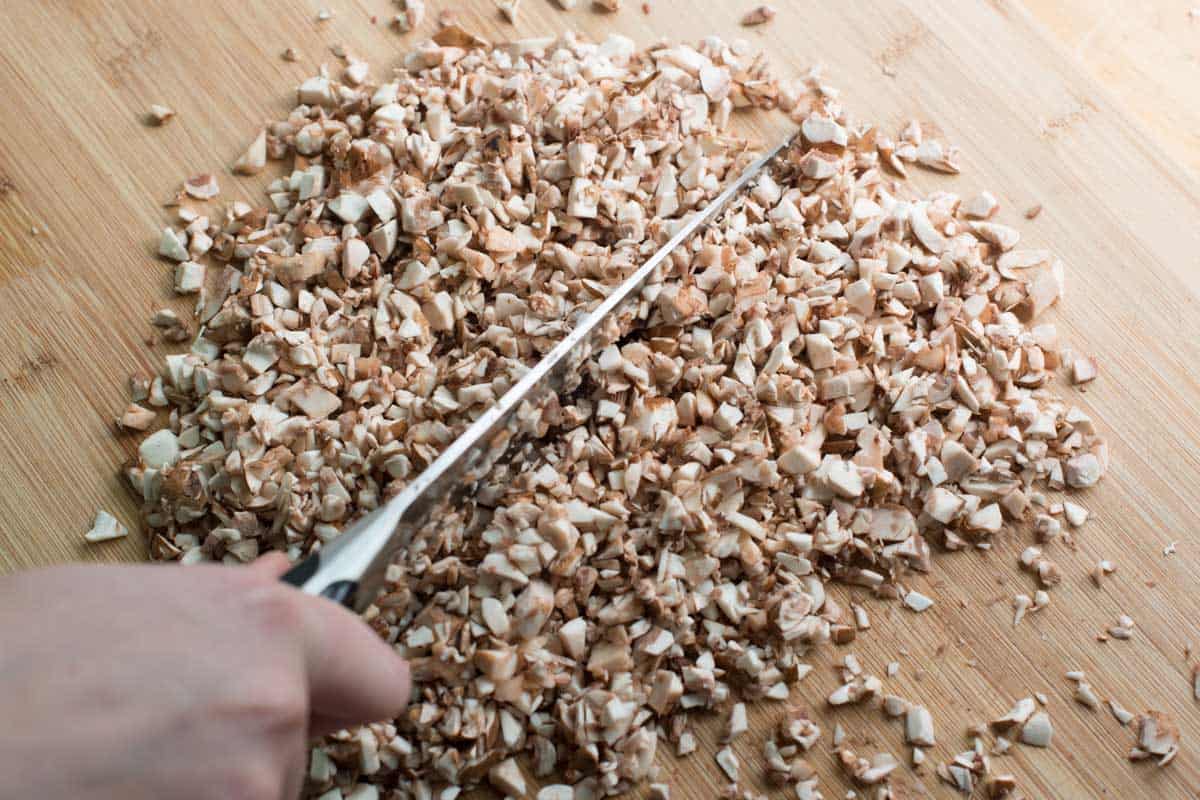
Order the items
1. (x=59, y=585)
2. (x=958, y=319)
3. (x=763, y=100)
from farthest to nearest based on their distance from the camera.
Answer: (x=763, y=100), (x=958, y=319), (x=59, y=585)

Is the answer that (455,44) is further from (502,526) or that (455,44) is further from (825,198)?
(502,526)

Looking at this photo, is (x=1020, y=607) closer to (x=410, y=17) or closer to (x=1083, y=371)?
(x=1083, y=371)

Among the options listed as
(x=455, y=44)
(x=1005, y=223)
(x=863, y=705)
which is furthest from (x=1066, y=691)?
(x=455, y=44)

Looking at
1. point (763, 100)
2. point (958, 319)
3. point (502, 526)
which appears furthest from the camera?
point (763, 100)

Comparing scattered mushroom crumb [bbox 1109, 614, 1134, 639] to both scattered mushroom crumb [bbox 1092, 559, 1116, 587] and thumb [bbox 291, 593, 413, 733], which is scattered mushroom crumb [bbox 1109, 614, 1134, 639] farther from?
thumb [bbox 291, 593, 413, 733]

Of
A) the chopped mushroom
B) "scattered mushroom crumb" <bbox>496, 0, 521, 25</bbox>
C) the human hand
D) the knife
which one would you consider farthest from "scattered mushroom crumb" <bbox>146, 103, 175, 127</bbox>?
the human hand

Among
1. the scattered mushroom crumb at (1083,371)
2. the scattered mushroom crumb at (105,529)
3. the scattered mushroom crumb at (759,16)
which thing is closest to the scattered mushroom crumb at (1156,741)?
the scattered mushroom crumb at (1083,371)
